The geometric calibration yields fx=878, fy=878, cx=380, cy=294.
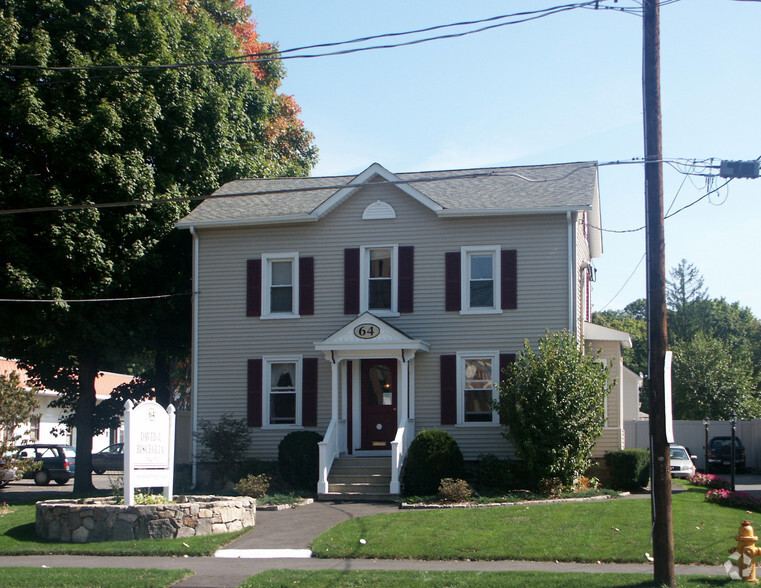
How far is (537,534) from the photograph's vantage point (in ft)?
46.4

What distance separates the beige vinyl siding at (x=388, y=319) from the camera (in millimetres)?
21484

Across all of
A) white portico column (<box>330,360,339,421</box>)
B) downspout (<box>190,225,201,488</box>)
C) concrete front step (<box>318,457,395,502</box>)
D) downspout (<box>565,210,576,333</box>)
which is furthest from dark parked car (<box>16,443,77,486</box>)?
downspout (<box>565,210,576,333</box>)

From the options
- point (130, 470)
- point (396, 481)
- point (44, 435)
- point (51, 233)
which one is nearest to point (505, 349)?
point (396, 481)

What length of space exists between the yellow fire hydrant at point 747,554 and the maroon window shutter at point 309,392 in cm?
1283

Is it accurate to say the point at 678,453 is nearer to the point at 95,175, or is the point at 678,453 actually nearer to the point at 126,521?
the point at 126,521

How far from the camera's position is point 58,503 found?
621 inches

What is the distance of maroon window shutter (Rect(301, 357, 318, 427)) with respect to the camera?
22406 mm

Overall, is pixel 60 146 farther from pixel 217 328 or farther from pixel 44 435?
pixel 44 435

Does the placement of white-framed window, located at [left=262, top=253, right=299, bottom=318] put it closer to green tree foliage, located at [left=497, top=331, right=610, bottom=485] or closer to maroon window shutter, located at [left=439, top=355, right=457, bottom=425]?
maroon window shutter, located at [left=439, top=355, right=457, bottom=425]

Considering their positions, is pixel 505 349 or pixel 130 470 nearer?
pixel 130 470

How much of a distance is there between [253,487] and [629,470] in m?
8.60

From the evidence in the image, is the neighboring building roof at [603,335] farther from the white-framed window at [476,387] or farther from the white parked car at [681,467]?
the white parked car at [681,467]

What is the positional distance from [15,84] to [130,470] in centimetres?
1197

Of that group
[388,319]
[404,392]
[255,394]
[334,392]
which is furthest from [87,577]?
[388,319]
